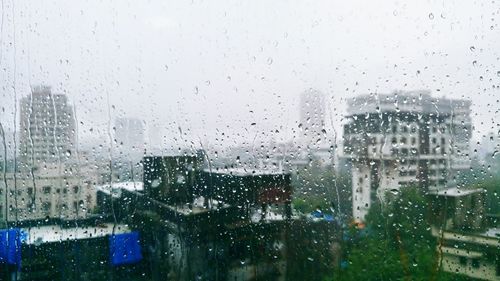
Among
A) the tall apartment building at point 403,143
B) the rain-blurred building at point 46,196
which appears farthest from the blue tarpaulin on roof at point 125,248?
the tall apartment building at point 403,143

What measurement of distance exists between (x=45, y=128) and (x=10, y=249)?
32.1 inches

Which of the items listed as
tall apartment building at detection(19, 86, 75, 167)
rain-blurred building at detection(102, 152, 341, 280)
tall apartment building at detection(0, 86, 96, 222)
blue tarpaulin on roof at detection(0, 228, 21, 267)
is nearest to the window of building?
tall apartment building at detection(0, 86, 96, 222)

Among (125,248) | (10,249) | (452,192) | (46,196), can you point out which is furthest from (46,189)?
(452,192)

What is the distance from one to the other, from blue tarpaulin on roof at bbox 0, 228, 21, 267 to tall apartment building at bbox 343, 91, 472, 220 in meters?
2.06

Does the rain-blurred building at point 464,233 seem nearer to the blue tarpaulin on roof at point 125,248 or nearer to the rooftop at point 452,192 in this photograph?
the rooftop at point 452,192

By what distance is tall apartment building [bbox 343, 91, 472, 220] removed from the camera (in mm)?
1622

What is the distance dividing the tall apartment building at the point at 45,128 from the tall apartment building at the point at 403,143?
1853 millimetres

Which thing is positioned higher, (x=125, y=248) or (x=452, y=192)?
(x=452, y=192)

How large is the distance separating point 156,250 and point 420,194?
1571 millimetres

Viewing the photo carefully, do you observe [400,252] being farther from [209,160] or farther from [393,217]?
[209,160]

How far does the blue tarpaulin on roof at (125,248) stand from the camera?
6.47 ft

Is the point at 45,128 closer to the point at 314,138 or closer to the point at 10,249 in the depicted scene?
the point at 10,249

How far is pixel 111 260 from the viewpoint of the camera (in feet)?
6.43

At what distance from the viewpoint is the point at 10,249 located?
198 cm
